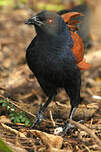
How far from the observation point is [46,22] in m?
3.90

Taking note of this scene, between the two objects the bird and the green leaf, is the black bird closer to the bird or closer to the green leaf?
the bird

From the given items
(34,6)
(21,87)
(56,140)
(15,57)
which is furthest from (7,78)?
(34,6)

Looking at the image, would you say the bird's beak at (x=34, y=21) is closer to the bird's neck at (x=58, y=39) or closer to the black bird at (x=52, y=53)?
the black bird at (x=52, y=53)

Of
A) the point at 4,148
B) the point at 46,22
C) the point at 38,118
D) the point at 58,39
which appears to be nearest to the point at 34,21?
the point at 46,22

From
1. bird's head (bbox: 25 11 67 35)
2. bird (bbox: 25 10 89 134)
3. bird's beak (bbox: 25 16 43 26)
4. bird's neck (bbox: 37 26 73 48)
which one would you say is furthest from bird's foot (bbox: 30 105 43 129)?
bird's beak (bbox: 25 16 43 26)

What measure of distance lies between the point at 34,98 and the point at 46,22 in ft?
6.93

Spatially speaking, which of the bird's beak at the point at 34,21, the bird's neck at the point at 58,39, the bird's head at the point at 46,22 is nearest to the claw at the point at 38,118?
the bird's neck at the point at 58,39

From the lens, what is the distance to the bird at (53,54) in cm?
388

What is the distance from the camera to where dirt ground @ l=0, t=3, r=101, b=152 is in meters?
3.31

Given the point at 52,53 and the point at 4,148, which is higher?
the point at 52,53

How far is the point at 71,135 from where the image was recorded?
3875 mm

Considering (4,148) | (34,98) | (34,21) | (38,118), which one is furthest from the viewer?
(34,98)

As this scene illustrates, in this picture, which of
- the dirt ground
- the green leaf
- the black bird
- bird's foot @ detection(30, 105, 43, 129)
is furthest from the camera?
bird's foot @ detection(30, 105, 43, 129)

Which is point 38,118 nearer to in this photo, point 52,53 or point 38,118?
point 38,118
